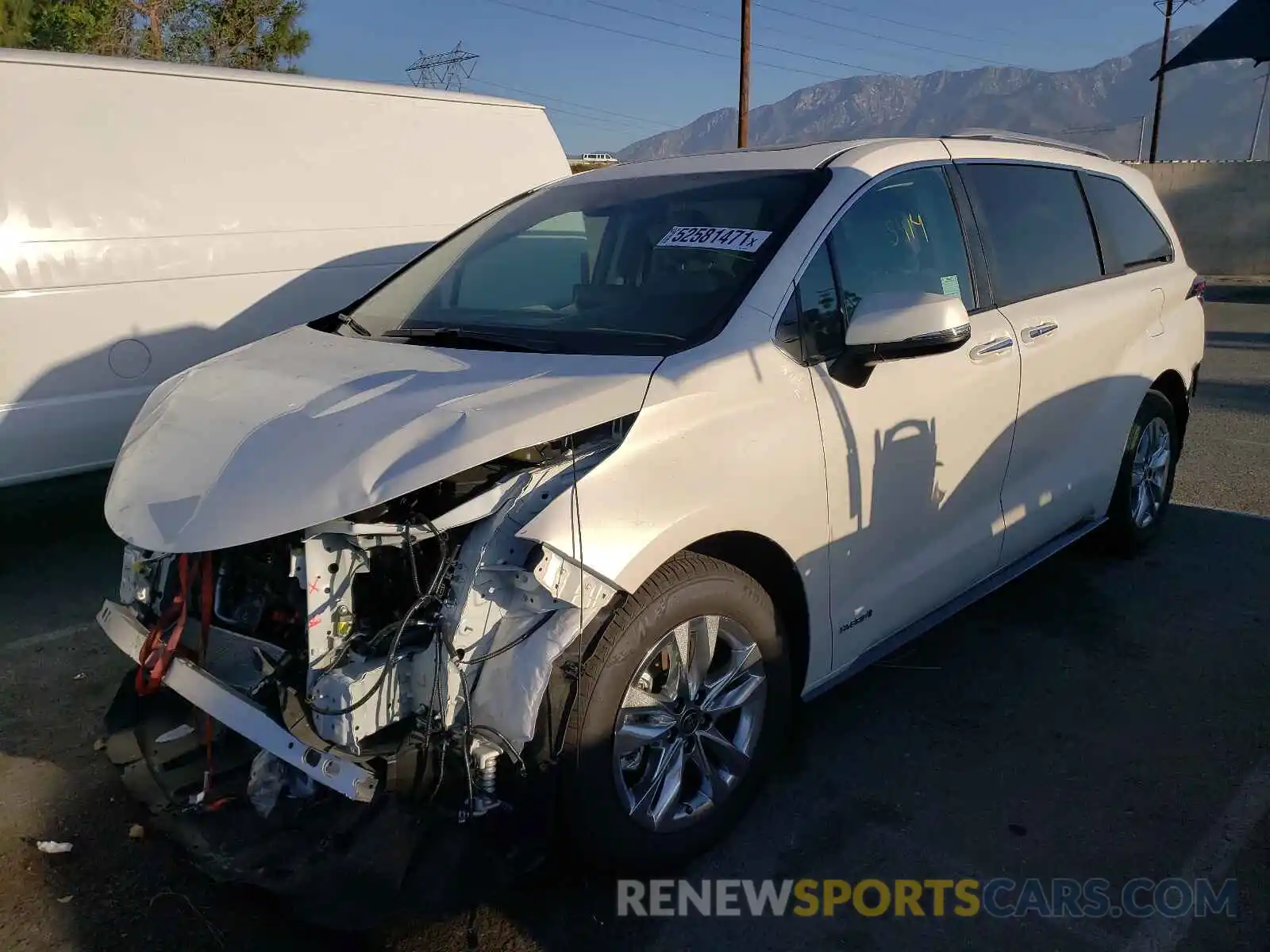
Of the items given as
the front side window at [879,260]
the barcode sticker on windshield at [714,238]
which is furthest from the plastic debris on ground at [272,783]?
the barcode sticker on windshield at [714,238]

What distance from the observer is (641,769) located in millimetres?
2693

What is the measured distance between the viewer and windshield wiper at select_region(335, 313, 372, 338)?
3492 mm

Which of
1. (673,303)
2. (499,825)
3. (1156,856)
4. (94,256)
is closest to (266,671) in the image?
(499,825)

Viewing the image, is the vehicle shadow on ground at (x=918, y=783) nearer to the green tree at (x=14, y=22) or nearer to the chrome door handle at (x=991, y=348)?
the chrome door handle at (x=991, y=348)

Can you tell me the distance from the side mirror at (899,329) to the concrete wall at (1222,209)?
2333 centimetres

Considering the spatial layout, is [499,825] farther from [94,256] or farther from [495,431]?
[94,256]

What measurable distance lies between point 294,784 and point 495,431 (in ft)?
3.44

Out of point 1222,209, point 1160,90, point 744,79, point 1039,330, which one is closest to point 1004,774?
point 1039,330

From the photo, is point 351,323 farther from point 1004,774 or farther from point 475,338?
point 1004,774

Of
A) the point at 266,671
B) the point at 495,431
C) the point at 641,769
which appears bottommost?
the point at 641,769

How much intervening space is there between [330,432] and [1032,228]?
302cm

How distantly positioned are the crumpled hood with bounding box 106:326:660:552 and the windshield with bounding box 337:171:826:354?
0.26 m

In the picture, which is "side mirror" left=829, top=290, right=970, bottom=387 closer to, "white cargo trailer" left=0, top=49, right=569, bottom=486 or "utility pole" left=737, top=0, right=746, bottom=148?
"white cargo trailer" left=0, top=49, right=569, bottom=486

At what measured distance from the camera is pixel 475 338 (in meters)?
3.13
